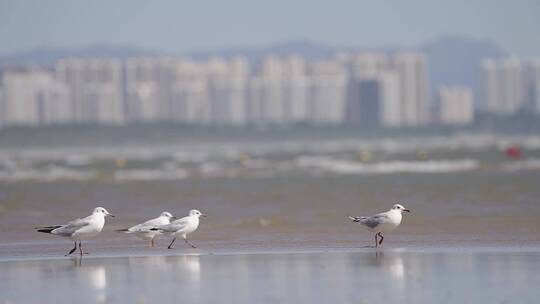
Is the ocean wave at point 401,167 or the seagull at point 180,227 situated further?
the ocean wave at point 401,167

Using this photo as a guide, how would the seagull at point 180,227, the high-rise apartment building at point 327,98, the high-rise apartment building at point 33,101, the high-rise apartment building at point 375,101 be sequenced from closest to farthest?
the seagull at point 180,227 < the high-rise apartment building at point 33,101 < the high-rise apartment building at point 375,101 < the high-rise apartment building at point 327,98

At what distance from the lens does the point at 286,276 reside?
12.1 meters

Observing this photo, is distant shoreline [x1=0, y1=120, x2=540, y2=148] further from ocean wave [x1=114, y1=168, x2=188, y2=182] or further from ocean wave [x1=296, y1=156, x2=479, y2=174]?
ocean wave [x1=296, y1=156, x2=479, y2=174]

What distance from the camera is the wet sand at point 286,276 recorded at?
10742 millimetres

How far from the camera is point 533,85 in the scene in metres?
194

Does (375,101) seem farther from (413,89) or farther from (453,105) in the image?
(453,105)

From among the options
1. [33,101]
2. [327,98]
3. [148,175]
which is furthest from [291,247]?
[327,98]

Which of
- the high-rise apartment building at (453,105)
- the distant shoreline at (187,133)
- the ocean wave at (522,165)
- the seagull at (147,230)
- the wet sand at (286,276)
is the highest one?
the high-rise apartment building at (453,105)

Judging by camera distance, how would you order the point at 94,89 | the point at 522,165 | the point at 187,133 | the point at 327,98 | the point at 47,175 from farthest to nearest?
the point at 327,98, the point at 94,89, the point at 187,133, the point at 47,175, the point at 522,165

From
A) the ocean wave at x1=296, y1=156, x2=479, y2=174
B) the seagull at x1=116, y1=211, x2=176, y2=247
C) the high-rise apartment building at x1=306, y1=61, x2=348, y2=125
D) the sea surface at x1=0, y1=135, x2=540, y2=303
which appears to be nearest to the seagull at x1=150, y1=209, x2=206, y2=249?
the seagull at x1=116, y1=211, x2=176, y2=247

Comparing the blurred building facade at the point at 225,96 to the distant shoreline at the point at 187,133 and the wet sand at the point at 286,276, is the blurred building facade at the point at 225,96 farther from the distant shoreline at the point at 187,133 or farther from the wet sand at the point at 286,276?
the wet sand at the point at 286,276

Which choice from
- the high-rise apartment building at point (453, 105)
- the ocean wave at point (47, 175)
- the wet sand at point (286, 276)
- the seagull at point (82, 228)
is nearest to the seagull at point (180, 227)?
the wet sand at point (286, 276)

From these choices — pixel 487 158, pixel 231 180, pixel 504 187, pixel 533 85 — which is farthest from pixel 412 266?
pixel 533 85

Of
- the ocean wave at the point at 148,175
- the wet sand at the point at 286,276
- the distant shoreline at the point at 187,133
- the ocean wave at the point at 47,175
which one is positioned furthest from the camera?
the distant shoreline at the point at 187,133
